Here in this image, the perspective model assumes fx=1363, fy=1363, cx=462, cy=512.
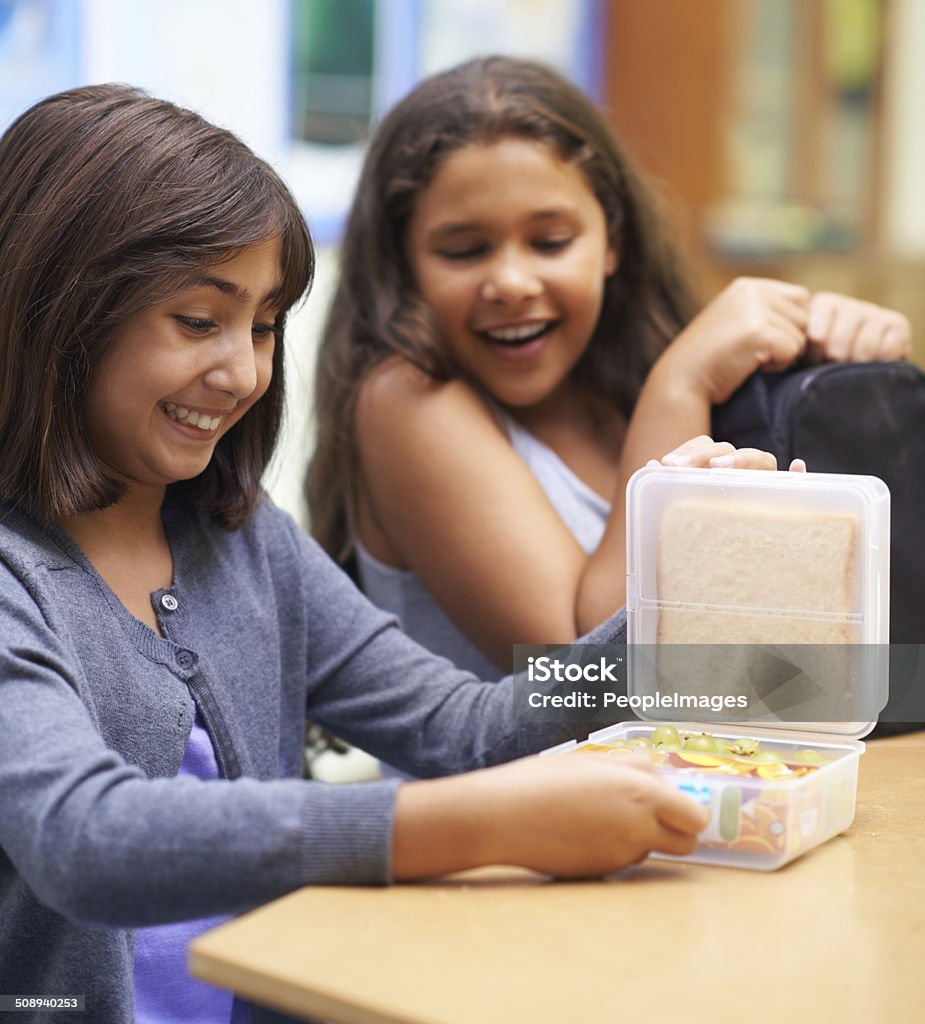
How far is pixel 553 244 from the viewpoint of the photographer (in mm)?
1449

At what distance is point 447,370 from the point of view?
142 centimetres

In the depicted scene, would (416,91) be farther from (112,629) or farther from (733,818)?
(733,818)

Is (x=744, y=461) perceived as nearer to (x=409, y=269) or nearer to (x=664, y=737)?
(x=664, y=737)

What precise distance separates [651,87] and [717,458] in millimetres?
2606

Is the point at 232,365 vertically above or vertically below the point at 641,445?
above

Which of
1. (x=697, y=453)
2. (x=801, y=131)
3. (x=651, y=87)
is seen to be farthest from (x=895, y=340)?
(x=801, y=131)

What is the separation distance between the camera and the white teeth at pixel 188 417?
1.00 meters

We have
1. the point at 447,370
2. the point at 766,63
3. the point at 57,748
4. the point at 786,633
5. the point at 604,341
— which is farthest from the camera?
the point at 766,63

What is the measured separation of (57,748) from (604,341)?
0.98 meters

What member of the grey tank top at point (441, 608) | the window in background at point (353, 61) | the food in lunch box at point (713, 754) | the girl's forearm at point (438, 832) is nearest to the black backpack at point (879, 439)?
the grey tank top at point (441, 608)

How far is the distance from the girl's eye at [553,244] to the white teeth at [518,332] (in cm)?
8

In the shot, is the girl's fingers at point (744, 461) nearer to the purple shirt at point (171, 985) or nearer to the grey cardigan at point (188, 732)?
the grey cardigan at point (188, 732)

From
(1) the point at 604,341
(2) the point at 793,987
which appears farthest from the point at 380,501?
(2) the point at 793,987

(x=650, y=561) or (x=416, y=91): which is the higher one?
(x=416, y=91)
